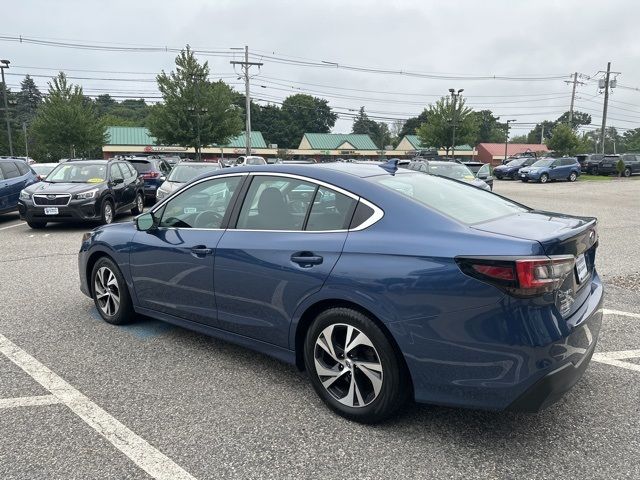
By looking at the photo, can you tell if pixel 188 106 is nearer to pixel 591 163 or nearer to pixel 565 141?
pixel 591 163

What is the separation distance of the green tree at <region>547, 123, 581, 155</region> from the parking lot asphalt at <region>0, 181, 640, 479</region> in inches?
2353

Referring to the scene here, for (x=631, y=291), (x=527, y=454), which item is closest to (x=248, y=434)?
(x=527, y=454)

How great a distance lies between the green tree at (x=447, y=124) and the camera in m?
49.4

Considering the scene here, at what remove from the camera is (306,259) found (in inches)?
119

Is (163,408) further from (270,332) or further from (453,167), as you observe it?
(453,167)

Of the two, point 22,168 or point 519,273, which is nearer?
point 519,273

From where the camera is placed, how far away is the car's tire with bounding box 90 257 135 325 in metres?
4.50

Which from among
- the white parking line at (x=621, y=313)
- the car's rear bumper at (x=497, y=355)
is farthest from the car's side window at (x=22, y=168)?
the white parking line at (x=621, y=313)

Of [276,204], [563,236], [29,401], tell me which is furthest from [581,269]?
[29,401]

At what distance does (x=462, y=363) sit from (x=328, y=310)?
828 millimetres

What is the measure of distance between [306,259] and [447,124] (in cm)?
4968

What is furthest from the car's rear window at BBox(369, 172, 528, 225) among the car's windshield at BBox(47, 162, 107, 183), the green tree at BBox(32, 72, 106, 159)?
the green tree at BBox(32, 72, 106, 159)

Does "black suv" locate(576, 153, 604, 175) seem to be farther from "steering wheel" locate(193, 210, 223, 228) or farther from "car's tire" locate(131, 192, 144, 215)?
"steering wheel" locate(193, 210, 223, 228)

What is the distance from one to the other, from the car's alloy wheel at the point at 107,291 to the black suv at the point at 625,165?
42.4 meters
